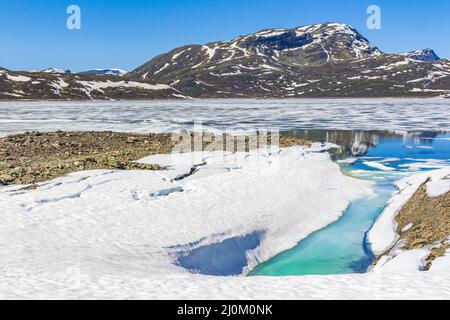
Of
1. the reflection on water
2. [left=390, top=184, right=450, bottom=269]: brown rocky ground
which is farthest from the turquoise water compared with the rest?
[left=390, top=184, right=450, bottom=269]: brown rocky ground

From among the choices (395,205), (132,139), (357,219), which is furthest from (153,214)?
(132,139)

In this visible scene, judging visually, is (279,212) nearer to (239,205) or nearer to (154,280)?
(239,205)

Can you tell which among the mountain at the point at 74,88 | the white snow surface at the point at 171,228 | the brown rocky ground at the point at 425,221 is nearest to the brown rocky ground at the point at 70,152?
the white snow surface at the point at 171,228

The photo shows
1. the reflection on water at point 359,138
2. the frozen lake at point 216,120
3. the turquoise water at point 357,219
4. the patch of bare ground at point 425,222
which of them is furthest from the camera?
the frozen lake at point 216,120

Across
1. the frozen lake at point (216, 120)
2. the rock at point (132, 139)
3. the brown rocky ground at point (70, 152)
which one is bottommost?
the brown rocky ground at point (70, 152)

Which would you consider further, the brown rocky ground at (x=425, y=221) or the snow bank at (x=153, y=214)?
the brown rocky ground at (x=425, y=221)

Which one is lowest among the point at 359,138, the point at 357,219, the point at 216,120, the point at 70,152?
the point at 357,219

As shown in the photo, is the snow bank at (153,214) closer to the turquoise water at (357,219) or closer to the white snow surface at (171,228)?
the white snow surface at (171,228)

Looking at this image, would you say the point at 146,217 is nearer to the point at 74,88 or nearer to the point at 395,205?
the point at 395,205
